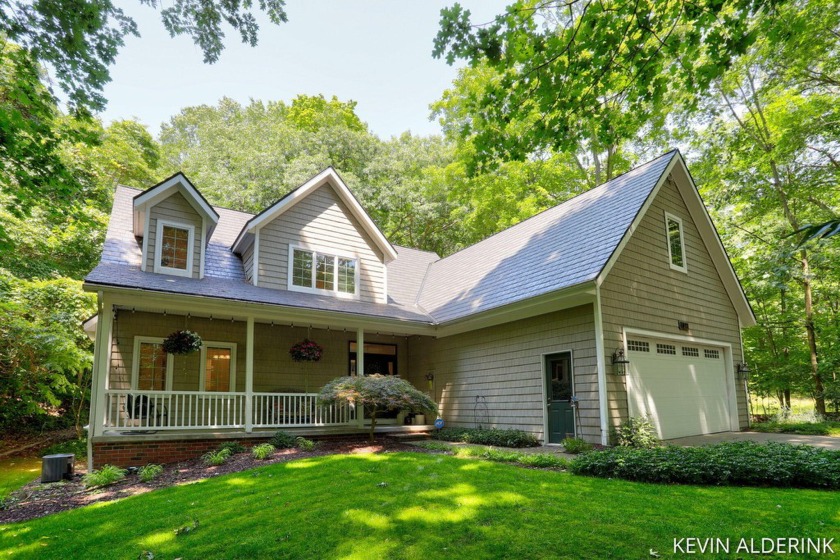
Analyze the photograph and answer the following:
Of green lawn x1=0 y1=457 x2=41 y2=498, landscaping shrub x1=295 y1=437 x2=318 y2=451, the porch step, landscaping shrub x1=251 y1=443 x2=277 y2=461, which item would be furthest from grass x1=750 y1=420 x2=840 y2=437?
green lawn x1=0 y1=457 x2=41 y2=498

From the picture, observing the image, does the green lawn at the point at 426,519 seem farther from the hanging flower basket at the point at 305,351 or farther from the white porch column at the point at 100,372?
the hanging flower basket at the point at 305,351

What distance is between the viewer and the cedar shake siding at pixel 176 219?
11.4 metres

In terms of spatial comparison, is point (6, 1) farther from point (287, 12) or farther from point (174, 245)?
point (174, 245)

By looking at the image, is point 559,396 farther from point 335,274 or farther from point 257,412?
point 257,412

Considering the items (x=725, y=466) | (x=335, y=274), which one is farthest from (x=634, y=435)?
(x=335, y=274)

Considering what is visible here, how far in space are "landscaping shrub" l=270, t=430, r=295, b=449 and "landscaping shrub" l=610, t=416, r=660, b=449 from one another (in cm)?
623

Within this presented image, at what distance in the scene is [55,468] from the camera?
27.8 feet

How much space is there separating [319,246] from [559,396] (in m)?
7.27

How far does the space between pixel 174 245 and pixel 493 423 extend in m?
8.61

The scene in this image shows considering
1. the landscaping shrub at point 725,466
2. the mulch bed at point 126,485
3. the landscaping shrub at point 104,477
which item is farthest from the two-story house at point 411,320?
the landscaping shrub at point 725,466

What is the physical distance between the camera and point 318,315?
37.7 ft

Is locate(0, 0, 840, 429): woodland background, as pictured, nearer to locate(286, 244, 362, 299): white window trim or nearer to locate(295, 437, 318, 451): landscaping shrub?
locate(286, 244, 362, 299): white window trim

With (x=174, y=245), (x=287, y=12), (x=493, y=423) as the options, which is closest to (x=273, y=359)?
(x=174, y=245)

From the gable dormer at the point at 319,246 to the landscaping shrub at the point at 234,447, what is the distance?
396cm
